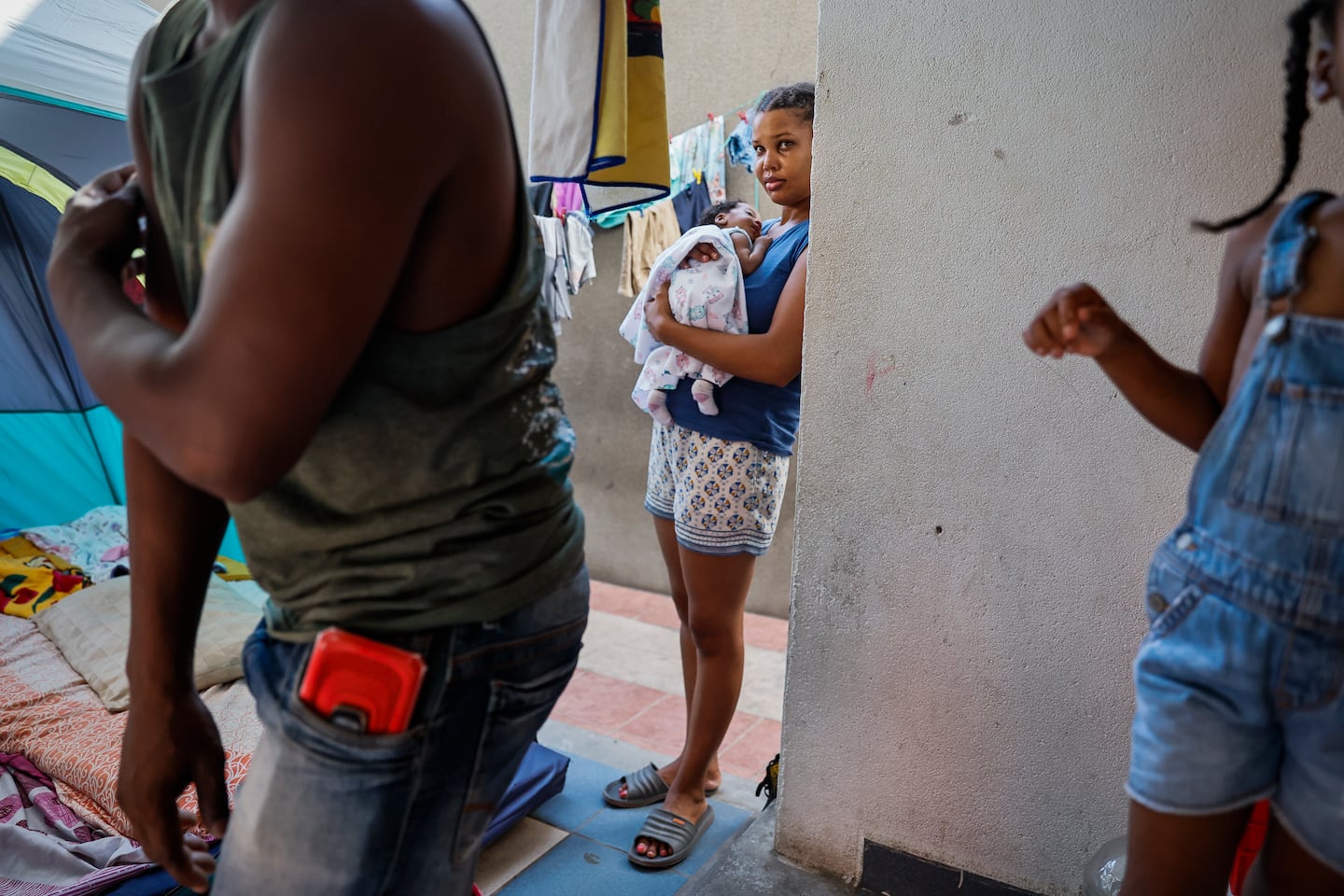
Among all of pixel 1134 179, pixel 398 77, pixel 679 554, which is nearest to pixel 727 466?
pixel 679 554

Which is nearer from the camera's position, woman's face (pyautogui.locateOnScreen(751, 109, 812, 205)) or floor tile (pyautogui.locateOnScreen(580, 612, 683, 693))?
woman's face (pyautogui.locateOnScreen(751, 109, 812, 205))

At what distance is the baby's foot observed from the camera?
2350mm

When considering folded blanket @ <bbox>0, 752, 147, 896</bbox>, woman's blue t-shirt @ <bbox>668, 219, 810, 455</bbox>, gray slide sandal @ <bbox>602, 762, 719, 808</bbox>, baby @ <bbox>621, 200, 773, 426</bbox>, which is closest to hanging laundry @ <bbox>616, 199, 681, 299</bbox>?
baby @ <bbox>621, 200, 773, 426</bbox>

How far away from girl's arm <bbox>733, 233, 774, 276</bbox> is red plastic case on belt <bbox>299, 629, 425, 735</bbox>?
1.79 metres

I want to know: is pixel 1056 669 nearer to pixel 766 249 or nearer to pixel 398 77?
pixel 766 249

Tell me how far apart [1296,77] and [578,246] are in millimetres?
3727

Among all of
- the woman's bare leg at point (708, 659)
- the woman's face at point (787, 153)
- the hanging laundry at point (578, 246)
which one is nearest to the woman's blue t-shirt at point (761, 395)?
the woman's face at point (787, 153)

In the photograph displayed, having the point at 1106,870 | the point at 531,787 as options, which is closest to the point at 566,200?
the point at 531,787

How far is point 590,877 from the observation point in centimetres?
240

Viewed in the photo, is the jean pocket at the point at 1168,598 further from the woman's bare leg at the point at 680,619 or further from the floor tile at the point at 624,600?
the floor tile at the point at 624,600

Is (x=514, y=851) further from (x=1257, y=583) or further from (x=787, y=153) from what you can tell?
(x=1257, y=583)

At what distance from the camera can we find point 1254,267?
40.1 inches

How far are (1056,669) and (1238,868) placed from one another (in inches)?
20.0

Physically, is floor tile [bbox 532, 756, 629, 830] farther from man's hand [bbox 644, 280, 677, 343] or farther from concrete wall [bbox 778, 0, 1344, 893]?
man's hand [bbox 644, 280, 677, 343]
